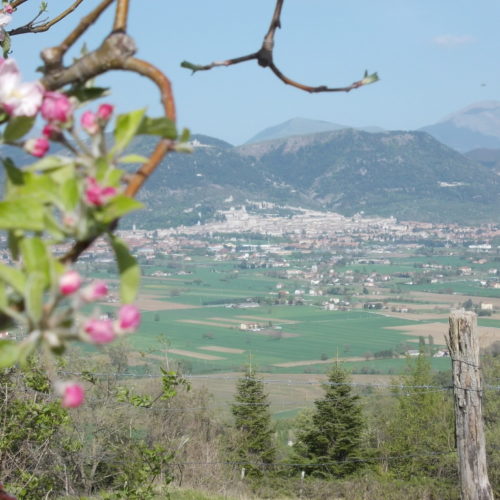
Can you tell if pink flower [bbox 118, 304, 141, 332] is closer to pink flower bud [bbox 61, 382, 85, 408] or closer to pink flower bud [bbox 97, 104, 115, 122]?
pink flower bud [bbox 61, 382, 85, 408]

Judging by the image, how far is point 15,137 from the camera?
477 mm

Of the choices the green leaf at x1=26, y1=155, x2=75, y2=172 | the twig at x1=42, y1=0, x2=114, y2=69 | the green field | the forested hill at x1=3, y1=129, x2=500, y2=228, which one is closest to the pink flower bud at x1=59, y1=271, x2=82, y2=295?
the green leaf at x1=26, y1=155, x2=75, y2=172

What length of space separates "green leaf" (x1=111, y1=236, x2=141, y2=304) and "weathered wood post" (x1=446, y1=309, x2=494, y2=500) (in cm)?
426

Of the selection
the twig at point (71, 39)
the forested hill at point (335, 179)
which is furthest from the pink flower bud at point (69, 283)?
the forested hill at point (335, 179)

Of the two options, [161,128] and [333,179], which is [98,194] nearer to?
[161,128]

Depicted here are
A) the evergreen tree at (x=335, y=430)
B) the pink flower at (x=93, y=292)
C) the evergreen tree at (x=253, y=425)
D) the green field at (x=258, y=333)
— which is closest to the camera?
the pink flower at (x=93, y=292)

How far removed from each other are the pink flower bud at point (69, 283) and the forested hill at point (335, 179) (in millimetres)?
76465

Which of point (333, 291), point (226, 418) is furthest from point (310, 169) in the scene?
point (226, 418)

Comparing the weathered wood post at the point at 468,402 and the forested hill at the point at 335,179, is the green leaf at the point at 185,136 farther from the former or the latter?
the forested hill at the point at 335,179

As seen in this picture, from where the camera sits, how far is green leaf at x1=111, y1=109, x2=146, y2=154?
17.0 inches

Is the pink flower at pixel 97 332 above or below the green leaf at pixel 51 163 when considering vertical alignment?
below

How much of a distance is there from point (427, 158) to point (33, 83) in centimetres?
10939

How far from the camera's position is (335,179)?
103 meters

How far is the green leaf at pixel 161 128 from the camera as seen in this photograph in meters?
0.46
